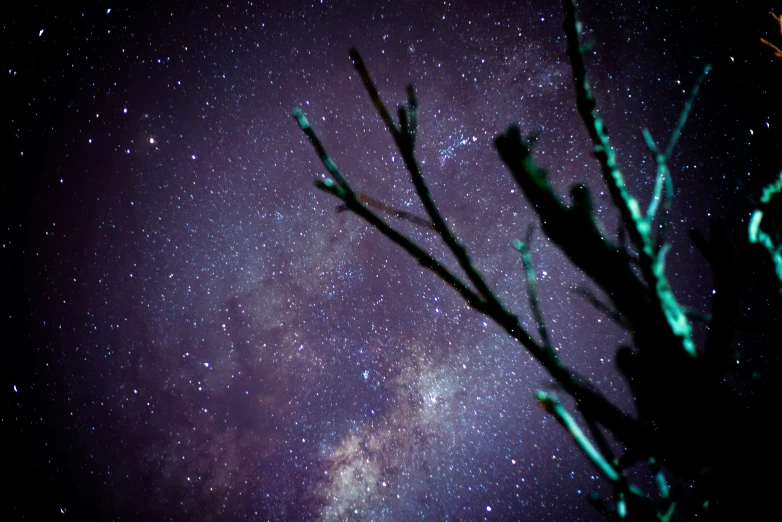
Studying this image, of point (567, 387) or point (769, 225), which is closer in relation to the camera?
point (567, 387)

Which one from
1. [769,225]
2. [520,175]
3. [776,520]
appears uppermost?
[520,175]

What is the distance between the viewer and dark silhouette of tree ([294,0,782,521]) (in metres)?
0.80

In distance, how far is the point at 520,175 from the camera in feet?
2.80

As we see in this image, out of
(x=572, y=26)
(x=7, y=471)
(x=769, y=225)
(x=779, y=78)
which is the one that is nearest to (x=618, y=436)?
(x=769, y=225)

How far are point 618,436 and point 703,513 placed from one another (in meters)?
0.29

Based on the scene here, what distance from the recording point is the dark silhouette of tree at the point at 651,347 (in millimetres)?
798

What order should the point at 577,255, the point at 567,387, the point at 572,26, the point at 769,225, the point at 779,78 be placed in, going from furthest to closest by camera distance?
the point at 779,78
the point at 769,225
the point at 577,255
the point at 567,387
the point at 572,26

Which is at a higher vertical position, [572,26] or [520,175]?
[572,26]

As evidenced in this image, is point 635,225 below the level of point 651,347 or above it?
above

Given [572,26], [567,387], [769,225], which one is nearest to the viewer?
[572,26]

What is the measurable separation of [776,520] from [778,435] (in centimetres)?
20

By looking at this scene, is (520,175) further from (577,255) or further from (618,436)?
(618,436)

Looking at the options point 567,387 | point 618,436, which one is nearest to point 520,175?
point 567,387

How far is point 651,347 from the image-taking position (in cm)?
92
